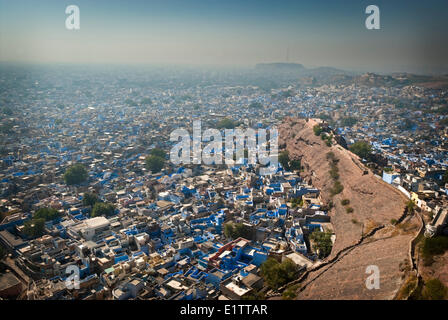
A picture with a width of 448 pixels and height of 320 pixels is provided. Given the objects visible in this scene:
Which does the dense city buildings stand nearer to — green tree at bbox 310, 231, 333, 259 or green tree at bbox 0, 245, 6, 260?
green tree at bbox 310, 231, 333, 259

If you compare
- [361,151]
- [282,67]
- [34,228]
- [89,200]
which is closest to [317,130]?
[361,151]

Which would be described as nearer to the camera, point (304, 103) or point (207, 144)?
point (207, 144)

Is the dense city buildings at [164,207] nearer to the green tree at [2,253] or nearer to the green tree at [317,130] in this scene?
the green tree at [2,253]

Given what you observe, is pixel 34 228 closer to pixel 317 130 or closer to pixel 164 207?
pixel 164 207

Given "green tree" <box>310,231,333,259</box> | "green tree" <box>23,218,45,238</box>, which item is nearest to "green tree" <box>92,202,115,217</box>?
"green tree" <box>23,218,45,238</box>
